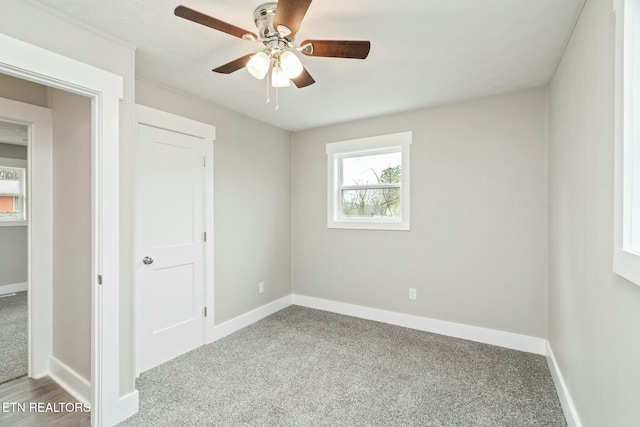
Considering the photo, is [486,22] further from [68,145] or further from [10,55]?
[68,145]

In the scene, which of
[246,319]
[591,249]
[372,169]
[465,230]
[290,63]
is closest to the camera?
[591,249]

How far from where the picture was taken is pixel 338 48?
158 centimetres

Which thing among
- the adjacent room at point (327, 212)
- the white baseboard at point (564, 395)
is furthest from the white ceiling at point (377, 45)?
the white baseboard at point (564, 395)

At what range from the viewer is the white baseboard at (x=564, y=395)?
5.67 feet

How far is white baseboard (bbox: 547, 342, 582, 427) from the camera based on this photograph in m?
1.73

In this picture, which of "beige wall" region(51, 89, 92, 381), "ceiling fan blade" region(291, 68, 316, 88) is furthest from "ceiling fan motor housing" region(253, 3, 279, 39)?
"beige wall" region(51, 89, 92, 381)

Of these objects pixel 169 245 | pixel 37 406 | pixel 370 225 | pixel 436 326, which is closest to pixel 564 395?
Result: pixel 436 326

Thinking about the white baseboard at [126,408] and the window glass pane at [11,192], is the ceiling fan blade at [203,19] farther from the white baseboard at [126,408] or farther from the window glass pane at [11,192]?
the window glass pane at [11,192]

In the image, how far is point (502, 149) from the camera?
291 centimetres

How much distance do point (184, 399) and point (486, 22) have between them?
3172 mm

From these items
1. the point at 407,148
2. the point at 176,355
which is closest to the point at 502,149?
the point at 407,148

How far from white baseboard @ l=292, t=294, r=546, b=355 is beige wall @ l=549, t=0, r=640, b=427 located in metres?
0.62

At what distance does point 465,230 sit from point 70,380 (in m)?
3.64

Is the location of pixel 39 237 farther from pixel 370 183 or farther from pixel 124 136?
pixel 370 183
